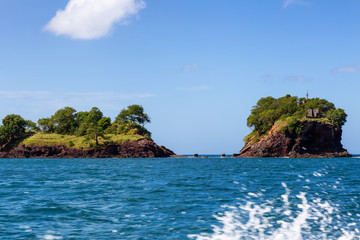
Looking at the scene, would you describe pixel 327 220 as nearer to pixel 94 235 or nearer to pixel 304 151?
pixel 94 235

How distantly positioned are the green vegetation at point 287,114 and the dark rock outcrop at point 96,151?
4665 centimetres

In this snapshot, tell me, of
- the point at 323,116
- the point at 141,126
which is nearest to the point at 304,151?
the point at 323,116

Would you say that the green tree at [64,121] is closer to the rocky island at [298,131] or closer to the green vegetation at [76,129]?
the green vegetation at [76,129]

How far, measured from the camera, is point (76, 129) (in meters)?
172

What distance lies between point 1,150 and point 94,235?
530 ft

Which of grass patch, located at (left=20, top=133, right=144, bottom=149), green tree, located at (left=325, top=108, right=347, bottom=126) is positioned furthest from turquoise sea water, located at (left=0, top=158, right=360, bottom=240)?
green tree, located at (left=325, top=108, right=347, bottom=126)

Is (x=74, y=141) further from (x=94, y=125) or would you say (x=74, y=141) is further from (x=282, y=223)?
(x=282, y=223)

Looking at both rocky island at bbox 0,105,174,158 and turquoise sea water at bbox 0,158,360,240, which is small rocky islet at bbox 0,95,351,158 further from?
turquoise sea water at bbox 0,158,360,240

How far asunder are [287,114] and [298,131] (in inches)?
558

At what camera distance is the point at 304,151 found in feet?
458

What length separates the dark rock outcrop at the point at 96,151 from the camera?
147 m

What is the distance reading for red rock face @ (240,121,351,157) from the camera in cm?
13850

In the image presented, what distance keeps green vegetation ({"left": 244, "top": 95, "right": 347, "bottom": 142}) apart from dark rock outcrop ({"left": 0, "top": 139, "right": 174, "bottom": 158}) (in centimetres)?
4665

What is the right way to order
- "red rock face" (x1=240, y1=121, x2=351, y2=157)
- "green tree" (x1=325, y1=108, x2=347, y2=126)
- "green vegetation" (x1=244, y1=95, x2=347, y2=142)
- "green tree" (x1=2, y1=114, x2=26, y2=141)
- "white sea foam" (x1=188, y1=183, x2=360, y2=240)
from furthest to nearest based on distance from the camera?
"green tree" (x1=2, y1=114, x2=26, y2=141) → "green tree" (x1=325, y1=108, x2=347, y2=126) → "green vegetation" (x1=244, y1=95, x2=347, y2=142) → "red rock face" (x1=240, y1=121, x2=351, y2=157) → "white sea foam" (x1=188, y1=183, x2=360, y2=240)
